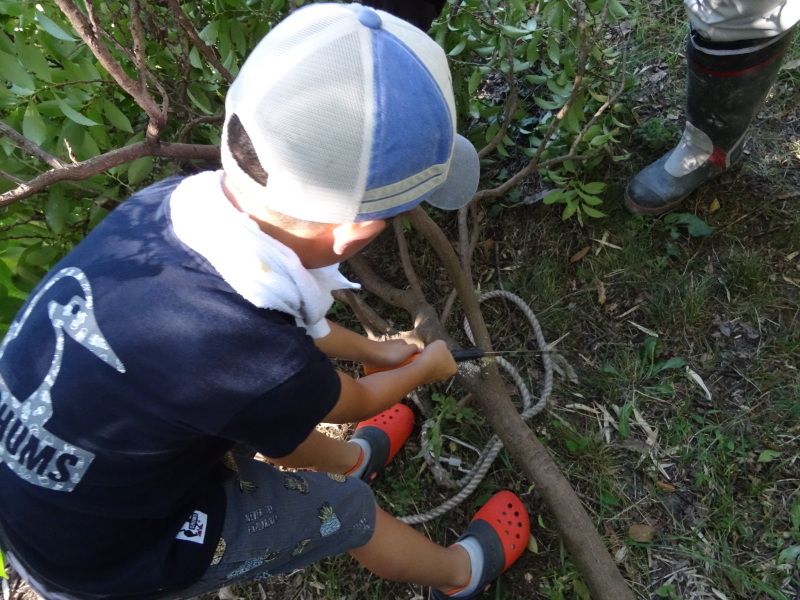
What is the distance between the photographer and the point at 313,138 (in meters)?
1.00

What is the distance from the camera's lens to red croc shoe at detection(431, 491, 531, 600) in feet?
6.30

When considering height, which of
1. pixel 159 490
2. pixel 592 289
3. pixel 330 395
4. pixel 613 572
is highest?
pixel 330 395

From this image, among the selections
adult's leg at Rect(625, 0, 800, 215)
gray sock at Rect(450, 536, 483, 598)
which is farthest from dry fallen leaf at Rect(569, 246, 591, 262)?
gray sock at Rect(450, 536, 483, 598)

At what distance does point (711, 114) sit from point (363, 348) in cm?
147

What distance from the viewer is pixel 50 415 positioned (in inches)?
44.2

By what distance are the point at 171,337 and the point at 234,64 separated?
1.21 metres

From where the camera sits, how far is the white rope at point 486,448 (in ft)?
6.77

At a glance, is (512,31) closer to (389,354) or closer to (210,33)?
(210,33)

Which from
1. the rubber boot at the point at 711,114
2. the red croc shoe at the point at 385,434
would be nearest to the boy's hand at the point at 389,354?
the red croc shoe at the point at 385,434

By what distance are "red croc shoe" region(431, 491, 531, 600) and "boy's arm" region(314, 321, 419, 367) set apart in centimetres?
61

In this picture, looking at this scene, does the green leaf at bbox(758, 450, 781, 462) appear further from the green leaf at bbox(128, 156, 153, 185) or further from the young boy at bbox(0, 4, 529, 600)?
the green leaf at bbox(128, 156, 153, 185)

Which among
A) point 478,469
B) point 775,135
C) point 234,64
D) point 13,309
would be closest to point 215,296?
point 13,309

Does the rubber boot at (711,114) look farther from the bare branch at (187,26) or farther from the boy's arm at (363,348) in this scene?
the bare branch at (187,26)

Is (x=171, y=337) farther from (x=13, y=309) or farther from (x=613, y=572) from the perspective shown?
(x=613, y=572)
